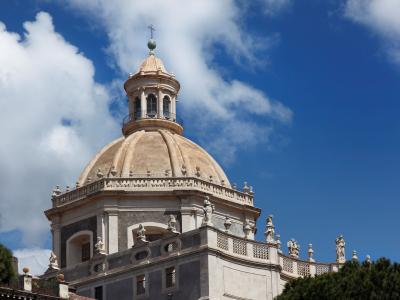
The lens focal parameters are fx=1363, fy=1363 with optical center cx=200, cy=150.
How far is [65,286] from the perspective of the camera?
7531 cm

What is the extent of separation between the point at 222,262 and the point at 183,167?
15420mm

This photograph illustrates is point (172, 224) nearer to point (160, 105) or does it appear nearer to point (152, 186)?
point (152, 186)

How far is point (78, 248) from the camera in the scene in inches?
4245

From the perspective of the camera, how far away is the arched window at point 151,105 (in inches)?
4498

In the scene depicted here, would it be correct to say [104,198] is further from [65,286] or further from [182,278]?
[65,286]

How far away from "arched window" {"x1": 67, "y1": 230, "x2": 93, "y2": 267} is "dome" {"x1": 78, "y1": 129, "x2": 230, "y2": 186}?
4.63m

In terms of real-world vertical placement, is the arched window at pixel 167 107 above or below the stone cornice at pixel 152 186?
above

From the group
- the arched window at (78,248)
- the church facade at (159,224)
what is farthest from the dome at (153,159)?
the arched window at (78,248)

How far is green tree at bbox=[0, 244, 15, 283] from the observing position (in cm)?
6931

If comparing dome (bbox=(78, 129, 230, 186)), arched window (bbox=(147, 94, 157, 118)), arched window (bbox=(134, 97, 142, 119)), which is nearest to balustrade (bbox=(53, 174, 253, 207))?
dome (bbox=(78, 129, 230, 186))

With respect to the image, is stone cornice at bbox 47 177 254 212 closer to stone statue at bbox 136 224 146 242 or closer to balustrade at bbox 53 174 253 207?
balustrade at bbox 53 174 253 207

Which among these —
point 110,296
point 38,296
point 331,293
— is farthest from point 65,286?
point 110,296

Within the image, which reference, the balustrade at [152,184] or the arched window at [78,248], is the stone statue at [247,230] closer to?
the balustrade at [152,184]

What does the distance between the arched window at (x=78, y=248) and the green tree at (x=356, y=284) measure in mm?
28264
